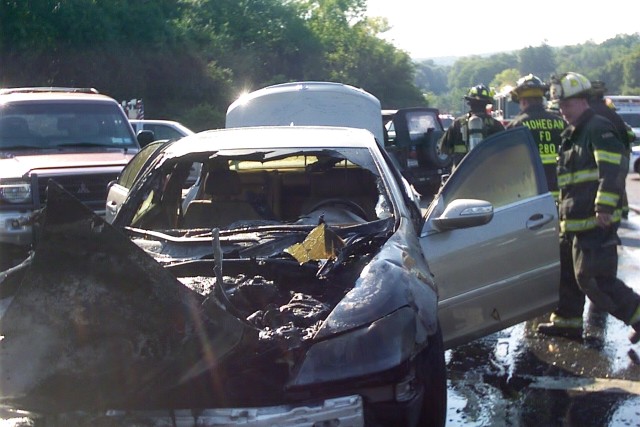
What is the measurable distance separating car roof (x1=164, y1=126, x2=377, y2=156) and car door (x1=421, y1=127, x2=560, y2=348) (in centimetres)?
70

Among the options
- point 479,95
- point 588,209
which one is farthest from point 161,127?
point 588,209

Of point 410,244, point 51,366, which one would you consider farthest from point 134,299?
point 410,244

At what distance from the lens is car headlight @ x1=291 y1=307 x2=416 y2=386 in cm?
336

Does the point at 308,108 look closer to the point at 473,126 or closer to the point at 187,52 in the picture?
the point at 473,126

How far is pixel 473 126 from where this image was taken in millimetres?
8188

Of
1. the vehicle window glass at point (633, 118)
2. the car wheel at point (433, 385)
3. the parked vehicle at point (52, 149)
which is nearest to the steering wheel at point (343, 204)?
the car wheel at point (433, 385)

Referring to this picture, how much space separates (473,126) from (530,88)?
0.97 meters

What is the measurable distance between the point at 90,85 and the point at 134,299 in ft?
78.5

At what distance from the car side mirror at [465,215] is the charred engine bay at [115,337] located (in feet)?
5.08

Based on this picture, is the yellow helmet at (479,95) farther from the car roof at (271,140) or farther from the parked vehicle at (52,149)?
the parked vehicle at (52,149)

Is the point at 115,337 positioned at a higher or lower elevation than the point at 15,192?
higher

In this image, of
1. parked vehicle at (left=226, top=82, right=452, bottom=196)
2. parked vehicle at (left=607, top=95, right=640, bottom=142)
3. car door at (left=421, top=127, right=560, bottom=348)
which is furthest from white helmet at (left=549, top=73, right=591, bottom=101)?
parked vehicle at (left=607, top=95, right=640, bottom=142)

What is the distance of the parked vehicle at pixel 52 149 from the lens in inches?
343

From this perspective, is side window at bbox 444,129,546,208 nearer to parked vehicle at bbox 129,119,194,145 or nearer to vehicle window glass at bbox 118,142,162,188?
vehicle window glass at bbox 118,142,162,188
